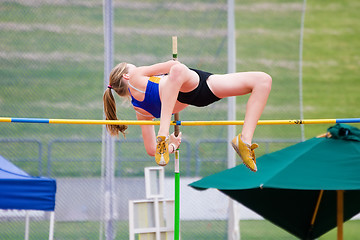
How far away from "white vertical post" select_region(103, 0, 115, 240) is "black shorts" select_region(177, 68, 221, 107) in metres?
2.66

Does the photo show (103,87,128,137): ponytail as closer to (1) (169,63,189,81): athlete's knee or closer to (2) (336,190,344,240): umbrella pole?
(1) (169,63,189,81): athlete's knee

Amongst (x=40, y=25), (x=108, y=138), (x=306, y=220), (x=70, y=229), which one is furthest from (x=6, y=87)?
(x=306, y=220)

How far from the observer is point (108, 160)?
6.58 metres

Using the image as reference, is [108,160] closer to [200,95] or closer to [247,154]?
[200,95]

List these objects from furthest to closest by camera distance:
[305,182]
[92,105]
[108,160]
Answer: [92,105], [108,160], [305,182]

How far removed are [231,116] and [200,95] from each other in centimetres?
286

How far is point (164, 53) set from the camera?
7.03 meters

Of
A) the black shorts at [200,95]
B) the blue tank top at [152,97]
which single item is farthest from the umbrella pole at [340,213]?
the blue tank top at [152,97]

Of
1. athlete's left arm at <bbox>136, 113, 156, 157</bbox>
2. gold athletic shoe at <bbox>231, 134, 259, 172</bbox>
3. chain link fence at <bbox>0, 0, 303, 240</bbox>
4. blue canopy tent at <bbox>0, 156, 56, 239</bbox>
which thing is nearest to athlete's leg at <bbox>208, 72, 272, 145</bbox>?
gold athletic shoe at <bbox>231, 134, 259, 172</bbox>

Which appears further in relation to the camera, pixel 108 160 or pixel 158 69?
pixel 108 160

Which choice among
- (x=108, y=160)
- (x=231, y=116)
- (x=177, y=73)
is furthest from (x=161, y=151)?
(x=231, y=116)

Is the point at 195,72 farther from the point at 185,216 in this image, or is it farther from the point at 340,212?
the point at 185,216

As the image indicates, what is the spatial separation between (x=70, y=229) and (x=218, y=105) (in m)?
2.21

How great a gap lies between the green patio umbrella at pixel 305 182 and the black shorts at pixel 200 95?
1.04m
